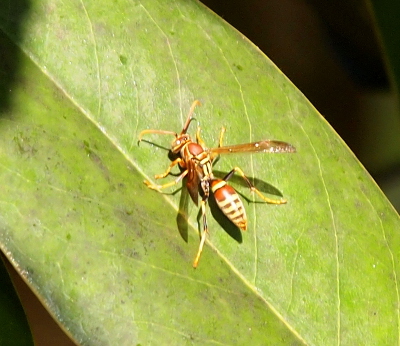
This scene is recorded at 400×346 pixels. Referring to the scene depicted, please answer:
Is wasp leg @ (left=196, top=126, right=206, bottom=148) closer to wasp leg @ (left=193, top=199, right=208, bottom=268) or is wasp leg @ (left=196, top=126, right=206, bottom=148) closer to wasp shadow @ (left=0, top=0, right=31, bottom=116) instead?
wasp leg @ (left=193, top=199, right=208, bottom=268)

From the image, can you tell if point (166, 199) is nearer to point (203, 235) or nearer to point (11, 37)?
point (203, 235)

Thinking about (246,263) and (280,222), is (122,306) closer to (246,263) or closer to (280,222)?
(246,263)

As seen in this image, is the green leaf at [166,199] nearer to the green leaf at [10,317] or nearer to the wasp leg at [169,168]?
the wasp leg at [169,168]

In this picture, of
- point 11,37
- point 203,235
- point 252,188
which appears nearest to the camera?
point 11,37

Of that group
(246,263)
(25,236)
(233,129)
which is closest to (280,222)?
(246,263)

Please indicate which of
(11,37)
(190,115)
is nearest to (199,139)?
(190,115)

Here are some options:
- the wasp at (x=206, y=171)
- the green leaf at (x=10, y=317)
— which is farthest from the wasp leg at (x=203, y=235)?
the green leaf at (x=10, y=317)

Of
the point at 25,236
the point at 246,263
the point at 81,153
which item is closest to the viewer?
the point at 25,236
